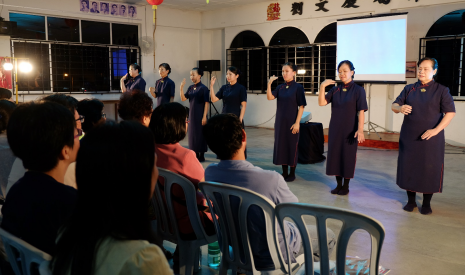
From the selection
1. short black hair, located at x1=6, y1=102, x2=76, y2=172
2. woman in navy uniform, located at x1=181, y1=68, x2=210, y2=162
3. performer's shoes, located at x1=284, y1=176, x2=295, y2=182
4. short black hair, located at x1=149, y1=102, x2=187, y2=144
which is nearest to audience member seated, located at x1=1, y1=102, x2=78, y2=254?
short black hair, located at x1=6, y1=102, x2=76, y2=172

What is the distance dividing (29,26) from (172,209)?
23.7 ft

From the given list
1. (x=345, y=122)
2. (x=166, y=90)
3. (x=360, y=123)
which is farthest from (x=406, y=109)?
(x=166, y=90)

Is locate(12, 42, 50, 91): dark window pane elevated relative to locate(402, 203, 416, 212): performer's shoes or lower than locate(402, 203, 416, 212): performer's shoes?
elevated

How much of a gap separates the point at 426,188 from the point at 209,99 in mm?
3071

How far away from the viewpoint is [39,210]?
113 cm

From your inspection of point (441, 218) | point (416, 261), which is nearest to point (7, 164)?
point (416, 261)

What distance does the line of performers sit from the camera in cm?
321

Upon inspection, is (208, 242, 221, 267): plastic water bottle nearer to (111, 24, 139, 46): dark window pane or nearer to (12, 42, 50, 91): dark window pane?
(12, 42, 50, 91): dark window pane

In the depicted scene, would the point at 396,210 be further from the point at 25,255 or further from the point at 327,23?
the point at 327,23

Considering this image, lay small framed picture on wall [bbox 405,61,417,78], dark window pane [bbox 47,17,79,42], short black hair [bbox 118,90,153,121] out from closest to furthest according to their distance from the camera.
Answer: short black hair [bbox 118,90,153,121], small framed picture on wall [bbox 405,61,417,78], dark window pane [bbox 47,17,79,42]

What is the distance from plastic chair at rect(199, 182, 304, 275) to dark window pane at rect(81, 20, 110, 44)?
7.70 meters

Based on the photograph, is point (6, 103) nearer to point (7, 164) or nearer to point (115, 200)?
point (7, 164)

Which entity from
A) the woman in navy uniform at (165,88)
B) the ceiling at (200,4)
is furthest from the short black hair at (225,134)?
the ceiling at (200,4)

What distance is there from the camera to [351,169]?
12.7 feet
